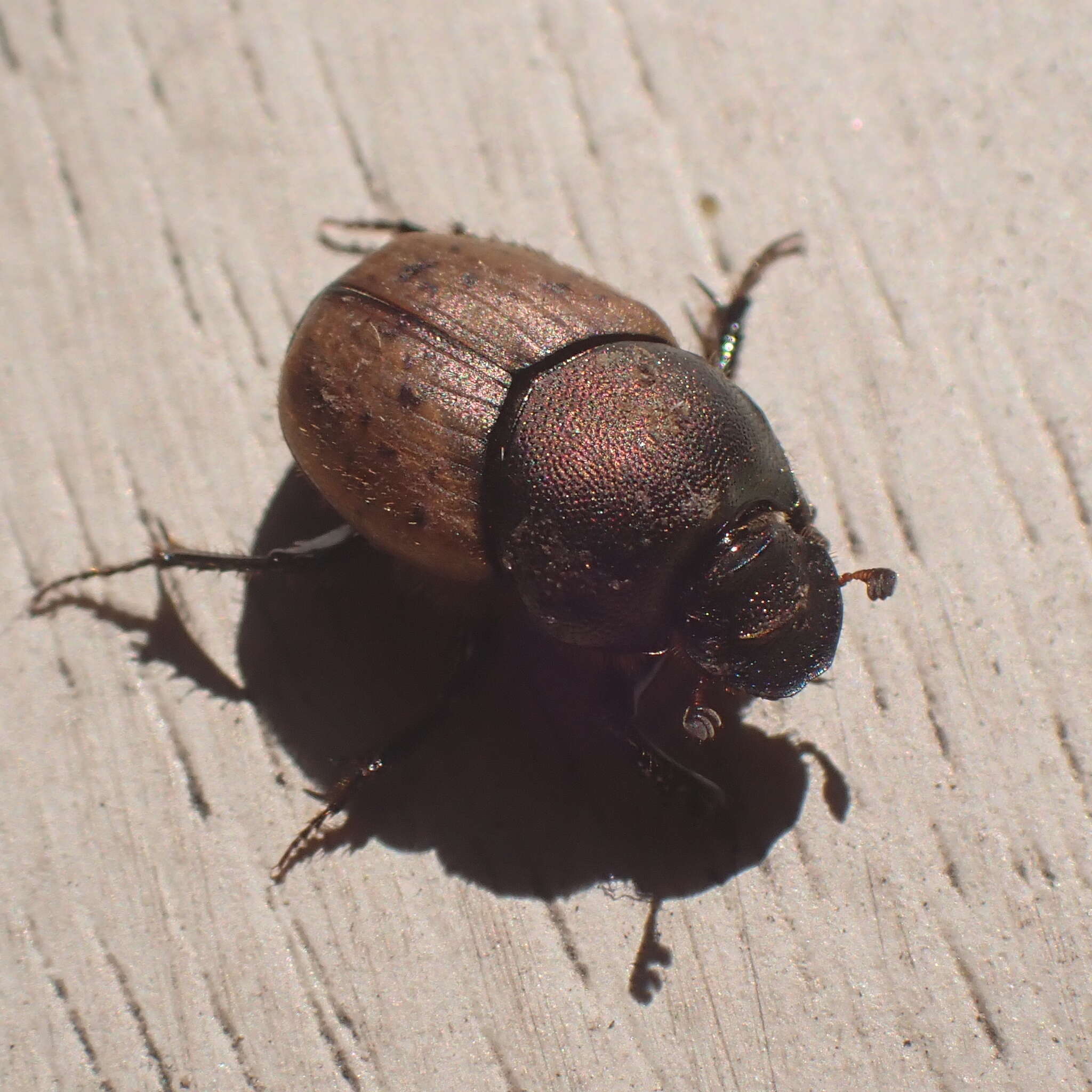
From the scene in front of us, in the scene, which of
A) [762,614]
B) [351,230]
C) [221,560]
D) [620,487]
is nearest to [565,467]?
[620,487]

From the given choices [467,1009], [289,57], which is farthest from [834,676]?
[289,57]

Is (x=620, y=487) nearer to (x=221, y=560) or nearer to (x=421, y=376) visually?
(x=421, y=376)

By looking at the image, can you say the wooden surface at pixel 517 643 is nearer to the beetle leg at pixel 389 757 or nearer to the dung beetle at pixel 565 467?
the beetle leg at pixel 389 757

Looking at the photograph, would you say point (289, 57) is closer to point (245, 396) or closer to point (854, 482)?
point (245, 396)

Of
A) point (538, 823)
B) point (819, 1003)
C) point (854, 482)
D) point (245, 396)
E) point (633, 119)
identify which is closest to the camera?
point (819, 1003)

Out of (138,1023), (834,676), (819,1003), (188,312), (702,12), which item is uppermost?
(702,12)

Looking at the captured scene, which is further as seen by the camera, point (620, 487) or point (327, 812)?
point (327, 812)
